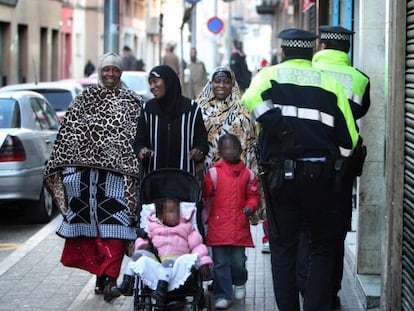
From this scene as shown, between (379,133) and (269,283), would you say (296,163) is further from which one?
(269,283)

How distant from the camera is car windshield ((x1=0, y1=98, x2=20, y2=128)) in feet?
40.4

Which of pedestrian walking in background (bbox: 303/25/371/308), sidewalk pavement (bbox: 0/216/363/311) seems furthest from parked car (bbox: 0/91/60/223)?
pedestrian walking in background (bbox: 303/25/371/308)

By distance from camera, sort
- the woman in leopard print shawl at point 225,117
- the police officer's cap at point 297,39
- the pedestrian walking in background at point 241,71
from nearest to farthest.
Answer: the police officer's cap at point 297,39
the woman in leopard print shawl at point 225,117
the pedestrian walking in background at point 241,71

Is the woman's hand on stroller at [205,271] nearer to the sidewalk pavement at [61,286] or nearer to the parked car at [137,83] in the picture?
the sidewalk pavement at [61,286]

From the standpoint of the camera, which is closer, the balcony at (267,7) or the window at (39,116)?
the window at (39,116)

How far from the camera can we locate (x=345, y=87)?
700 centimetres

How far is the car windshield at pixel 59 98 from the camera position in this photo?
17.8m

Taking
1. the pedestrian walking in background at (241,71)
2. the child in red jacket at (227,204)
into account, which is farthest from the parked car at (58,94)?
the child in red jacket at (227,204)

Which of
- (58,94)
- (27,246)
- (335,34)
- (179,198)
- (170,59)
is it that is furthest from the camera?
(170,59)

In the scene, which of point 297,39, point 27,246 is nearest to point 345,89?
point 297,39

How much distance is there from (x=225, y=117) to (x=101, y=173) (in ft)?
3.59

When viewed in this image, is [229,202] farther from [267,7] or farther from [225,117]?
[267,7]

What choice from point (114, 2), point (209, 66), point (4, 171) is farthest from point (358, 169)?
point (209, 66)

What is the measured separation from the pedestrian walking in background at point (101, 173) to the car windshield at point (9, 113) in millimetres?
4233
